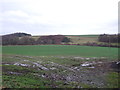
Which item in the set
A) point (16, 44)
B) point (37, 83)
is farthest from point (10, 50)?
point (37, 83)

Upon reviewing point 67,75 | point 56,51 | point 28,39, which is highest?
point 28,39

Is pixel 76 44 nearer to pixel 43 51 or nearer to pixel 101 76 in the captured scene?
pixel 43 51

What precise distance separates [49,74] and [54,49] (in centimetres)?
957

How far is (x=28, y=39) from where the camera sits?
2005 centimetres

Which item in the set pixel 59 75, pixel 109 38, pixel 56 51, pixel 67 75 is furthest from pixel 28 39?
pixel 109 38

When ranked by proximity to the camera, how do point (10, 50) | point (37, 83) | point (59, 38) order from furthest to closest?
point (59, 38), point (10, 50), point (37, 83)

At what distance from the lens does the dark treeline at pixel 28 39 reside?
61.5 feet

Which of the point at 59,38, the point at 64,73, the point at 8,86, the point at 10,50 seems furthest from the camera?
the point at 59,38

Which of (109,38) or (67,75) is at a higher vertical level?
(109,38)

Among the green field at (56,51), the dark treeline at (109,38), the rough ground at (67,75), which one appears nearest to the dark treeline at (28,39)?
the green field at (56,51)

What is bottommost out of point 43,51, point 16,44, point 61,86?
point 61,86

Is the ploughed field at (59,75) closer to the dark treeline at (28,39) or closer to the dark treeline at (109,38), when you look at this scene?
the dark treeline at (28,39)

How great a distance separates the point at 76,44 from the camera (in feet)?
75.4

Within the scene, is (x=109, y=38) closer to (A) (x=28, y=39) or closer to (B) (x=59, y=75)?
(B) (x=59, y=75)
